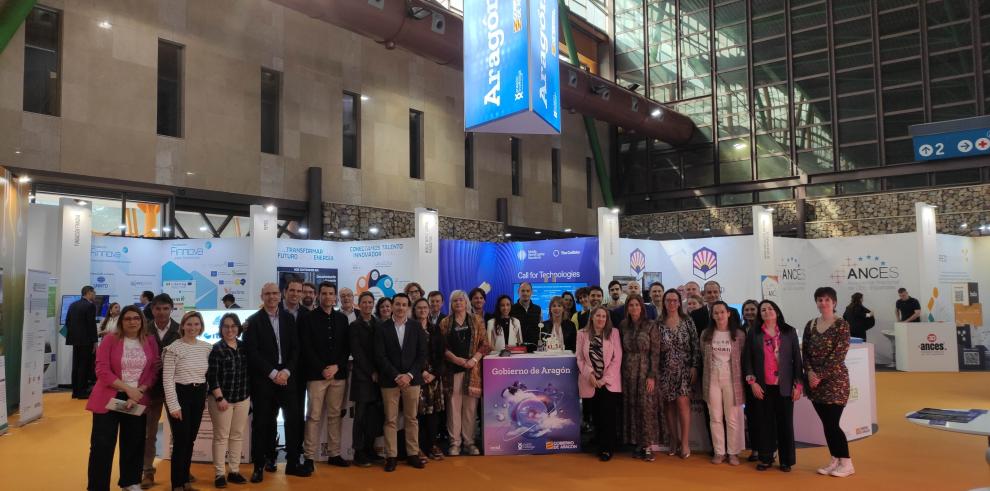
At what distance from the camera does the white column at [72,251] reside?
9531 millimetres

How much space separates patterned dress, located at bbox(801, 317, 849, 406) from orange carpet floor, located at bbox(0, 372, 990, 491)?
622 millimetres

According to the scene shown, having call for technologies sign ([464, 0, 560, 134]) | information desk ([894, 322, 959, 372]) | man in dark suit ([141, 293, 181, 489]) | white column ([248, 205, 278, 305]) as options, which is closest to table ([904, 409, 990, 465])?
call for technologies sign ([464, 0, 560, 134])

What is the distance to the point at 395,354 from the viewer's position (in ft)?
18.3

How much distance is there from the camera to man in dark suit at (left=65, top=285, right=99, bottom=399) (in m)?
8.96

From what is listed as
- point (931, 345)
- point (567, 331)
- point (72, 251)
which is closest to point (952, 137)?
point (931, 345)

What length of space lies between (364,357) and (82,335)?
546 cm

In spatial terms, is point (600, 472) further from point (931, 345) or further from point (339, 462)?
point (931, 345)

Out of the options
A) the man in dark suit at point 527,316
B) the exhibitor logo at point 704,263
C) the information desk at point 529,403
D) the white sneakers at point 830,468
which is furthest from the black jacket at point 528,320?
the exhibitor logo at point 704,263

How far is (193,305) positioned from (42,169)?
9.13ft

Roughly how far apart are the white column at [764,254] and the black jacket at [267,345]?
9.73m

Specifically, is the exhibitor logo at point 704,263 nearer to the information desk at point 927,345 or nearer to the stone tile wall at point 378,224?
the information desk at point 927,345

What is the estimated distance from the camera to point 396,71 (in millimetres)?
14344

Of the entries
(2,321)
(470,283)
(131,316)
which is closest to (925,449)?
(131,316)

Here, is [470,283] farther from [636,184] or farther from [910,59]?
[910,59]
